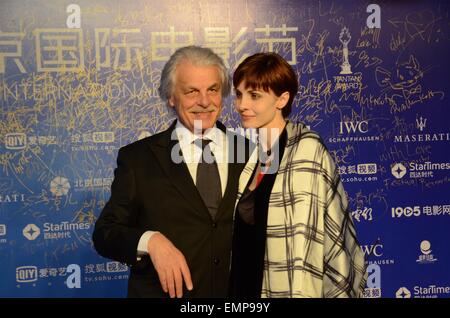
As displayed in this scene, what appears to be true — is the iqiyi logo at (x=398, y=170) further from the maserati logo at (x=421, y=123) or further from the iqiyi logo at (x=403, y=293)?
the iqiyi logo at (x=403, y=293)

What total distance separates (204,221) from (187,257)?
0.15 meters

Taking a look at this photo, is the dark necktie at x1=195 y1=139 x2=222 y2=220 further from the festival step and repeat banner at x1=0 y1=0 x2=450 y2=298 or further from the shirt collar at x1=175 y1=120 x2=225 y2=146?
the festival step and repeat banner at x1=0 y1=0 x2=450 y2=298

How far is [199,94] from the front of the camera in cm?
251

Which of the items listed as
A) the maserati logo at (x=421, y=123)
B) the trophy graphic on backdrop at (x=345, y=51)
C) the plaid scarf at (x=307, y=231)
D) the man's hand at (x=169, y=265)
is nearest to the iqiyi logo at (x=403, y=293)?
the maserati logo at (x=421, y=123)

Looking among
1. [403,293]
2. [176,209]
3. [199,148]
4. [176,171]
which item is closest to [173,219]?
[176,209]

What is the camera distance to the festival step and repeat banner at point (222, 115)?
3646 millimetres

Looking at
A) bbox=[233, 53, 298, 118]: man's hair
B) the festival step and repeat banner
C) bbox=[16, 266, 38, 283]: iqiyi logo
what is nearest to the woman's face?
bbox=[233, 53, 298, 118]: man's hair

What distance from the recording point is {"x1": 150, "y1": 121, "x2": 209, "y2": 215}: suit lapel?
7.66 ft

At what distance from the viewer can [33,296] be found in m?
3.69

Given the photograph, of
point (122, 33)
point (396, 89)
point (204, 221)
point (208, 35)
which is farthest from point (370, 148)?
point (204, 221)

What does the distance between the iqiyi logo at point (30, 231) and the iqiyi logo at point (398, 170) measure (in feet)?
7.16

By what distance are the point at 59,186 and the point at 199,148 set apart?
1513 millimetres

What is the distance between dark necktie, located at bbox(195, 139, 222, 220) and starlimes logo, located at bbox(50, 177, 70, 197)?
1497 mm
